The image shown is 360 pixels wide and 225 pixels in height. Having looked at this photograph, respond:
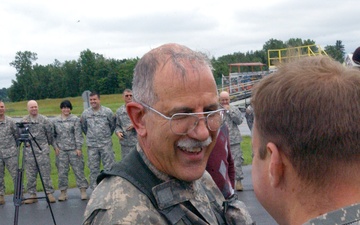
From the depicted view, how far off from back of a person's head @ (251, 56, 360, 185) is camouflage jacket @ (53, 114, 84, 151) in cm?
924

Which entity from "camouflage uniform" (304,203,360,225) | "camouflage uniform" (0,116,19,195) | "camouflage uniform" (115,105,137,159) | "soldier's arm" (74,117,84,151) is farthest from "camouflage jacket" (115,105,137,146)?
"camouflage uniform" (304,203,360,225)

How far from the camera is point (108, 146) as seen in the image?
1021 cm

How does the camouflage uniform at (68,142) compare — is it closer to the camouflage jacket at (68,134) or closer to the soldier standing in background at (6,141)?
the camouflage jacket at (68,134)

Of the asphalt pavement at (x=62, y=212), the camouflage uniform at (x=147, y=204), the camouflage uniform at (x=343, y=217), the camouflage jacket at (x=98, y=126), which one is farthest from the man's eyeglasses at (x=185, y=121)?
the camouflage jacket at (x=98, y=126)

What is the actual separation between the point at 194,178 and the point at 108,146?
8333 mm

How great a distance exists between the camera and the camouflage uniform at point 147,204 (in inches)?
71.5

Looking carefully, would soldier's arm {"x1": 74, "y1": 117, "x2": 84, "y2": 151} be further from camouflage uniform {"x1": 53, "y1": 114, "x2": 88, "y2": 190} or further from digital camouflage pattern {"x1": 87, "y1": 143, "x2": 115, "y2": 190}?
digital camouflage pattern {"x1": 87, "y1": 143, "x2": 115, "y2": 190}

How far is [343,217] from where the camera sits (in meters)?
1.18

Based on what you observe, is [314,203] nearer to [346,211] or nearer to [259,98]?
[346,211]

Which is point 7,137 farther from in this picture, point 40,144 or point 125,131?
point 125,131

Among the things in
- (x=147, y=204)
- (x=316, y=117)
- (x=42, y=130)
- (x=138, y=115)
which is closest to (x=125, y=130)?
(x=42, y=130)

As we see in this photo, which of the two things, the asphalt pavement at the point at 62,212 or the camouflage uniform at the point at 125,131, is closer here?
the asphalt pavement at the point at 62,212

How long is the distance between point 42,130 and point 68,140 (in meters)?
0.57

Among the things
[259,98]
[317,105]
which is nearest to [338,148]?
[317,105]
